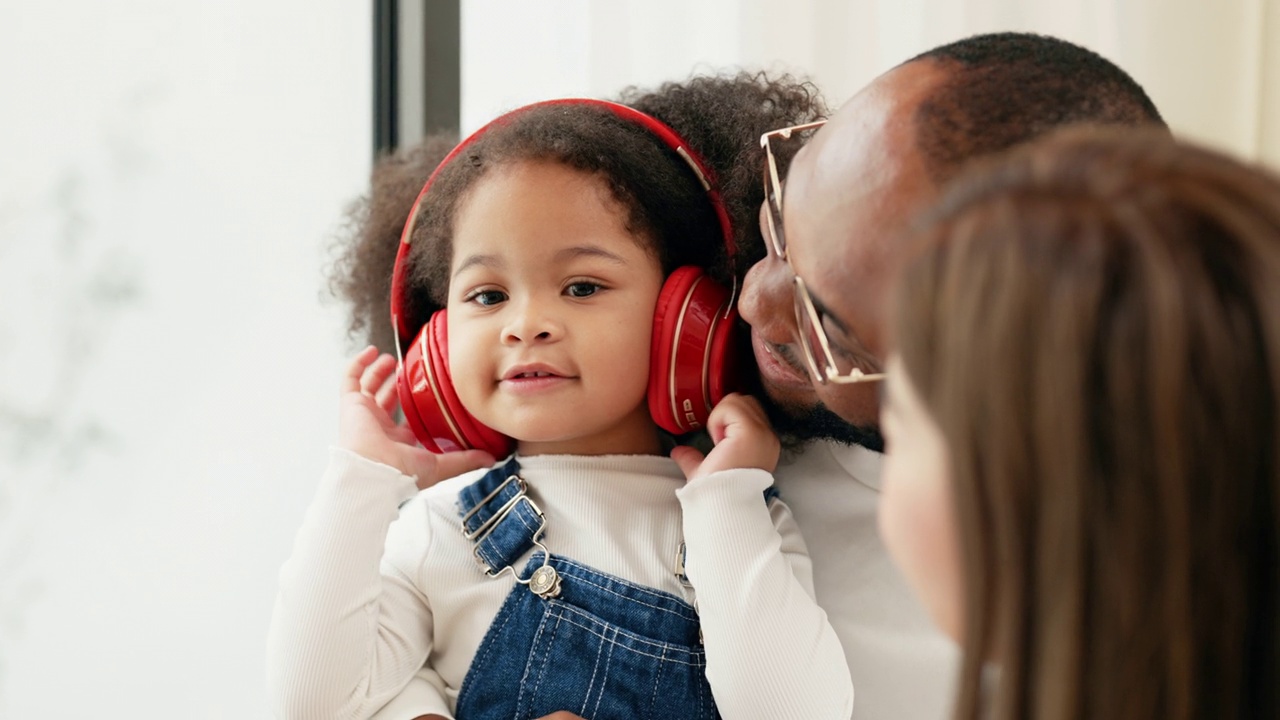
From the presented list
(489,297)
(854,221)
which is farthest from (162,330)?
(854,221)

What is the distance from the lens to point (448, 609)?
3.96 ft

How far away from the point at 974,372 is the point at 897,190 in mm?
361

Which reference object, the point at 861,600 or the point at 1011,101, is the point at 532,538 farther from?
the point at 1011,101

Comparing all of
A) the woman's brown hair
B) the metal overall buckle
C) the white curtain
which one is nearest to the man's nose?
the metal overall buckle

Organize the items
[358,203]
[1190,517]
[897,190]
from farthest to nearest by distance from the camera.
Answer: [358,203], [897,190], [1190,517]

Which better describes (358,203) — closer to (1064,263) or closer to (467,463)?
(467,463)

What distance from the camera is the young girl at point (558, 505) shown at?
1131mm

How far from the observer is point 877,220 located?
922mm

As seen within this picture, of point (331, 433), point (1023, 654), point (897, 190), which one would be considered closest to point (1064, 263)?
point (1023, 654)

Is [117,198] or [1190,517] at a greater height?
[1190,517]

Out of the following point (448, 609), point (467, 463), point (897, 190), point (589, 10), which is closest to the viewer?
point (897, 190)

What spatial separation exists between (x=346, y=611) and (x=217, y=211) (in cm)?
90

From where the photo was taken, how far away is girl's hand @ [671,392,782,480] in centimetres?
121

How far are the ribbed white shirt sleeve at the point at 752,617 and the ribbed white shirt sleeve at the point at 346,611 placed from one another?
296 mm
